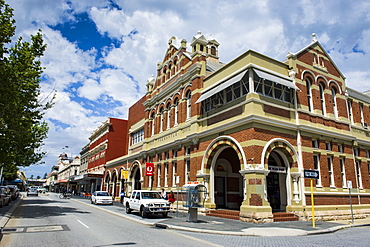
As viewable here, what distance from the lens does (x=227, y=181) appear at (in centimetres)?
2145

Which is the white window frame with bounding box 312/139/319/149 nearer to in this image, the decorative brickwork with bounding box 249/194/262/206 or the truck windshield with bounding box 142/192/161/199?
the decorative brickwork with bounding box 249/194/262/206

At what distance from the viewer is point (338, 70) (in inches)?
891

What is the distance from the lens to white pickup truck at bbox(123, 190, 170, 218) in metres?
17.0

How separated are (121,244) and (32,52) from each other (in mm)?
13995

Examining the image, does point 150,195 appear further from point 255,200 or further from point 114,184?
point 114,184

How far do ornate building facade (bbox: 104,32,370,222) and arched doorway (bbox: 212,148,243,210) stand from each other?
78 mm

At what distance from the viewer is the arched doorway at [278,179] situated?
56.2 feet

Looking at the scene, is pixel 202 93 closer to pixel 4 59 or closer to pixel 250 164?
pixel 250 164

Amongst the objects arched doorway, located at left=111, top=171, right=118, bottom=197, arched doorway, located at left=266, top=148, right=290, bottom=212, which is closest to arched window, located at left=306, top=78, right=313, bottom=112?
arched doorway, located at left=266, top=148, right=290, bottom=212

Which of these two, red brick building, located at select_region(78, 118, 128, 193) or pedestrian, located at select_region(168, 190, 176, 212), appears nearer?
pedestrian, located at select_region(168, 190, 176, 212)

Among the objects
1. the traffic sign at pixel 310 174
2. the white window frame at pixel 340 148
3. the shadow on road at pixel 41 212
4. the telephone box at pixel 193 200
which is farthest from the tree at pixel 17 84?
the white window frame at pixel 340 148

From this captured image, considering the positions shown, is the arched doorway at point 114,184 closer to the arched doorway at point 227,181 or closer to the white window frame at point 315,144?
the arched doorway at point 227,181

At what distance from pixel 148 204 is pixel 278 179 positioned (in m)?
9.47

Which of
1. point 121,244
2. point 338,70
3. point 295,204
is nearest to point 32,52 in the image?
point 121,244
